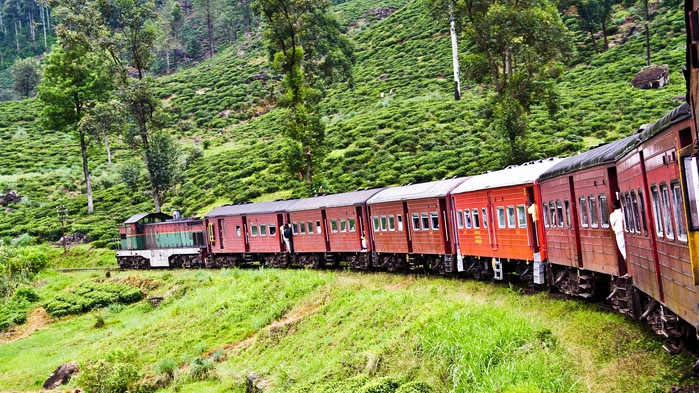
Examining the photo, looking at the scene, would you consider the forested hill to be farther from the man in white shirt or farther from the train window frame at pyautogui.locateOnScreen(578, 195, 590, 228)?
the man in white shirt

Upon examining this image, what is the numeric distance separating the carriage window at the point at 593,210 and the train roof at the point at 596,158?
0.65m

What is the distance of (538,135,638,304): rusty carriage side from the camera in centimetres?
1441

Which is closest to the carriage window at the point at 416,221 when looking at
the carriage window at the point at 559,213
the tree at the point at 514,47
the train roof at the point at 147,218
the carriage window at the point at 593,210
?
the carriage window at the point at 559,213

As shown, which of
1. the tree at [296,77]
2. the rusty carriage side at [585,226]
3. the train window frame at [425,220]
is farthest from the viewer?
the tree at [296,77]

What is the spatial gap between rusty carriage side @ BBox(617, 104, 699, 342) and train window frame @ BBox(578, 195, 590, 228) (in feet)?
8.89

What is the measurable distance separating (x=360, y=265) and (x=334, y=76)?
100 ft

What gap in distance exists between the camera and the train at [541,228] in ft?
31.0

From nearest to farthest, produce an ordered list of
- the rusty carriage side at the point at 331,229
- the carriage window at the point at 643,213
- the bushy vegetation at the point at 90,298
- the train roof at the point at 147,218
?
the carriage window at the point at 643,213, the rusty carriage side at the point at 331,229, the bushy vegetation at the point at 90,298, the train roof at the point at 147,218

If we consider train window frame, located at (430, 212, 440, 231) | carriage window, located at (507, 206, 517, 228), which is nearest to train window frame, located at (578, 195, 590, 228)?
carriage window, located at (507, 206, 517, 228)

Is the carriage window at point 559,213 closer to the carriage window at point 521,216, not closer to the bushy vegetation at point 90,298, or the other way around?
the carriage window at point 521,216

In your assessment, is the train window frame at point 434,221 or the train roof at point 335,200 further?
the train roof at point 335,200

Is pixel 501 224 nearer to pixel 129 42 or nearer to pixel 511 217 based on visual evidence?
pixel 511 217

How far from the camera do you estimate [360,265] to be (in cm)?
3231

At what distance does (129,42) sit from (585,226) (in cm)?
4333
